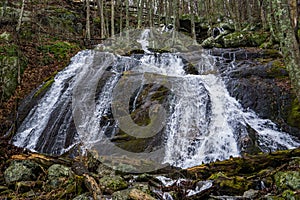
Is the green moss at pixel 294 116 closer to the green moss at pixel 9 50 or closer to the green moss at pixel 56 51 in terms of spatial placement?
the green moss at pixel 56 51

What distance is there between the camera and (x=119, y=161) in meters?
8.09

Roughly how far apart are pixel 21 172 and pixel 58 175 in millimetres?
1032

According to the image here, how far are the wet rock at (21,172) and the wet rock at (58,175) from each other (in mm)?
637

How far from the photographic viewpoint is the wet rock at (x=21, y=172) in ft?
22.9

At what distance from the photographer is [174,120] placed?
9.74 m

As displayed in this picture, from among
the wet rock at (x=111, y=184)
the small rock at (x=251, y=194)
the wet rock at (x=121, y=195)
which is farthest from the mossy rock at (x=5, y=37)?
the small rock at (x=251, y=194)

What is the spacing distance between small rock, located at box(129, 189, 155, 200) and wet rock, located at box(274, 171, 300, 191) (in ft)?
7.82

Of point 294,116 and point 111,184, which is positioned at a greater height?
point 294,116

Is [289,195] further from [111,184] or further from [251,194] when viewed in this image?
[111,184]

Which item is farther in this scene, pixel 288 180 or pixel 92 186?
pixel 92 186

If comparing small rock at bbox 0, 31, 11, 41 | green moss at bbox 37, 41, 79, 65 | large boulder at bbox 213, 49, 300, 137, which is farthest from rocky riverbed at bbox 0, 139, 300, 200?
small rock at bbox 0, 31, 11, 41

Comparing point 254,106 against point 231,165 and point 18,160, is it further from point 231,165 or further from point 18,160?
point 18,160

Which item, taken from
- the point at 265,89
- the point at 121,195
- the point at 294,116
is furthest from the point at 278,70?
the point at 121,195

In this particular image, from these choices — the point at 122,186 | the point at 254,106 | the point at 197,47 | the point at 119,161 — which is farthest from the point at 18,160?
the point at 197,47
